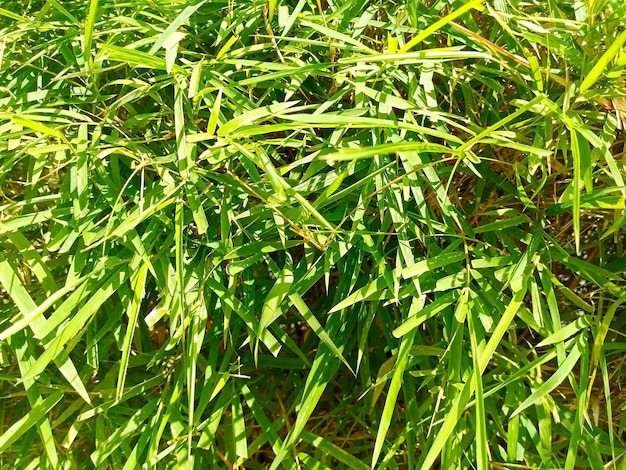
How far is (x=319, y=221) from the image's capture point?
2.14ft

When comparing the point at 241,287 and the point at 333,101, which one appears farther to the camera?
the point at 241,287

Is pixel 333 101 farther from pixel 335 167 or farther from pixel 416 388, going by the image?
pixel 416 388

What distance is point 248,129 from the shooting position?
63 cm

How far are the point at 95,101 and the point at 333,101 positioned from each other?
28 cm

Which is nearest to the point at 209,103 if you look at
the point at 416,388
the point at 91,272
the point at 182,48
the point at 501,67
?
the point at 182,48

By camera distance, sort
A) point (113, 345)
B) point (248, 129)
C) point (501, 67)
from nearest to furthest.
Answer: point (248, 129)
point (501, 67)
point (113, 345)

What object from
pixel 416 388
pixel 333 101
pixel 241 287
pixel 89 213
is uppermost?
pixel 333 101

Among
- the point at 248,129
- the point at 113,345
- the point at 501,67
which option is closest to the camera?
the point at 248,129

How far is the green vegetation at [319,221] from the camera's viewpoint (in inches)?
27.0

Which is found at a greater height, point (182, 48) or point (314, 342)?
point (182, 48)

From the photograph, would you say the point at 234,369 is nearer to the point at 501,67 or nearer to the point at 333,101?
the point at 333,101

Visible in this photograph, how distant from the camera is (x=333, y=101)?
28.4 inches

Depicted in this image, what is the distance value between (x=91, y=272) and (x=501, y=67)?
0.49 m

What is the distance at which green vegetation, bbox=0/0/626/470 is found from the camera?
685 mm
